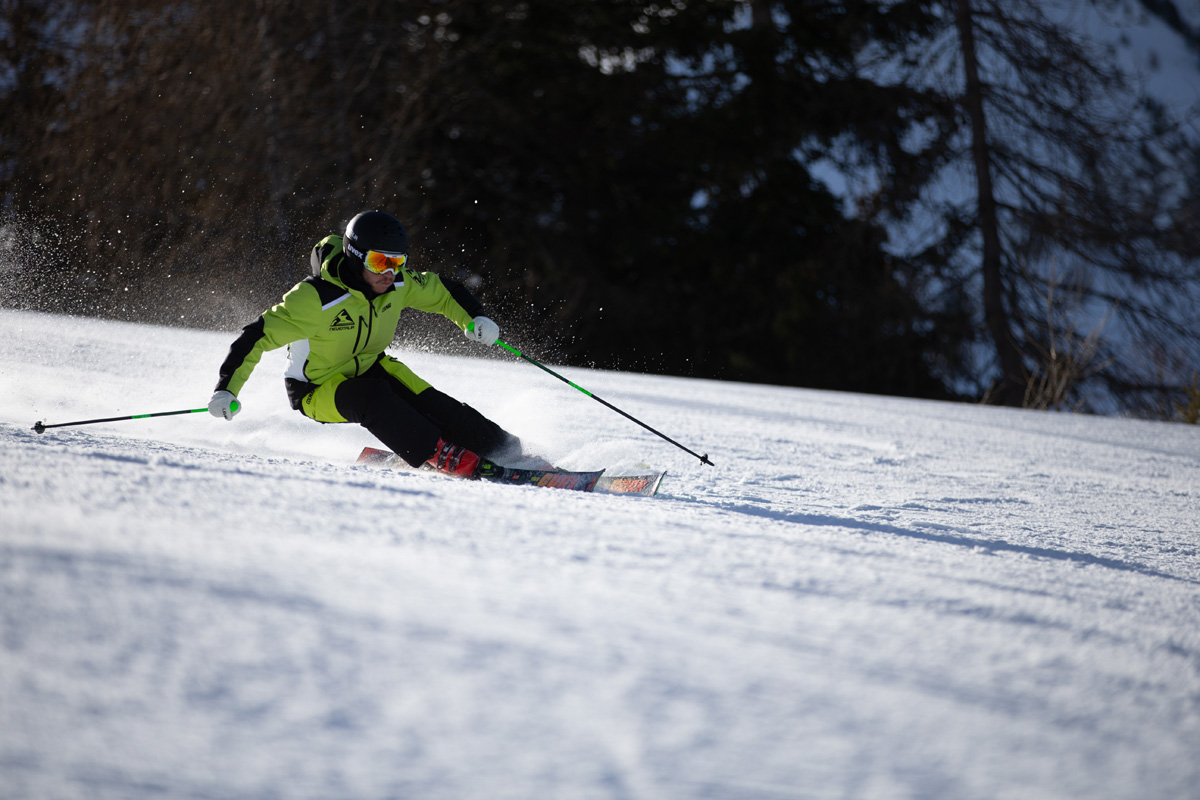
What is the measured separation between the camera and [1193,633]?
182cm

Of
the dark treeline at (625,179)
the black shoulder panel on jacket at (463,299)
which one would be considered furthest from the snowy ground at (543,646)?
the dark treeline at (625,179)

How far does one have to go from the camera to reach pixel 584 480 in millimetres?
3287

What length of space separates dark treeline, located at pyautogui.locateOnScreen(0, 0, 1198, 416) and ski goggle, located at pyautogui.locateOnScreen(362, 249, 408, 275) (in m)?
9.36

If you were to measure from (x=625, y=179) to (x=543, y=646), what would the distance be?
1563 centimetres

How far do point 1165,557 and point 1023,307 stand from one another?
1355cm

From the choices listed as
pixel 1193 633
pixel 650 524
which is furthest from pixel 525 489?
pixel 1193 633

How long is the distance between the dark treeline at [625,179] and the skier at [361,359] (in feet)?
30.2

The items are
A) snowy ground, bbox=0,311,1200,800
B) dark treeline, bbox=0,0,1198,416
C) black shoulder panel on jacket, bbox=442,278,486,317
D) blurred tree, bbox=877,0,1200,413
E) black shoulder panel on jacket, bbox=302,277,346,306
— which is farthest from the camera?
blurred tree, bbox=877,0,1200,413

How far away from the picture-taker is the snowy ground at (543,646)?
1.11m

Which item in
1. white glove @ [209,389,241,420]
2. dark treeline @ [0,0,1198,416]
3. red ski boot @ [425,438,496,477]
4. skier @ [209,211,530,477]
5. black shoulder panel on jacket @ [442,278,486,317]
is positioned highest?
dark treeline @ [0,0,1198,416]

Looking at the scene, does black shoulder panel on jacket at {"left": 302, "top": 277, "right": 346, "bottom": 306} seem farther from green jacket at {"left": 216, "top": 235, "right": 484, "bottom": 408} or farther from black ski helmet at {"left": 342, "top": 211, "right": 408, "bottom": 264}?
black ski helmet at {"left": 342, "top": 211, "right": 408, "bottom": 264}

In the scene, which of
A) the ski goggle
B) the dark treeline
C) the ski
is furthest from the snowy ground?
the dark treeline

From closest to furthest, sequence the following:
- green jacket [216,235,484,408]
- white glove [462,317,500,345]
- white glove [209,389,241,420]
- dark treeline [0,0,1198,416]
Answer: white glove [209,389,241,420] → green jacket [216,235,484,408] → white glove [462,317,500,345] → dark treeline [0,0,1198,416]

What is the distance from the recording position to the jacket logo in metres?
3.46
